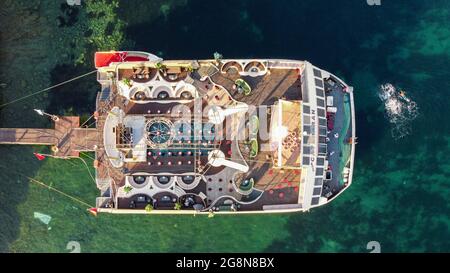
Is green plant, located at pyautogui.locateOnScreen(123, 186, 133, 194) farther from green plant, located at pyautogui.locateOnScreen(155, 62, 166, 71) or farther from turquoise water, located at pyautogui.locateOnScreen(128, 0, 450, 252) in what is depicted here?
turquoise water, located at pyautogui.locateOnScreen(128, 0, 450, 252)

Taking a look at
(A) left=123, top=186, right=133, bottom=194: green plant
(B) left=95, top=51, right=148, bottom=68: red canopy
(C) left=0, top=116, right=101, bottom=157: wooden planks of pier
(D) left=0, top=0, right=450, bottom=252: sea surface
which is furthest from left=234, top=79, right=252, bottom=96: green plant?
(C) left=0, top=116, right=101, bottom=157: wooden planks of pier

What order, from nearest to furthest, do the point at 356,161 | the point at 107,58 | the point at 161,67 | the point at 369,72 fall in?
the point at 161,67
the point at 107,58
the point at 356,161
the point at 369,72

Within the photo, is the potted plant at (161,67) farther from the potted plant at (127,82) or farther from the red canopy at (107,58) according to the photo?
the red canopy at (107,58)

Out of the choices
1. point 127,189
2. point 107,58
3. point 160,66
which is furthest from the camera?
point 107,58

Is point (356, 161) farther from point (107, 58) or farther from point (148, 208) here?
point (107, 58)

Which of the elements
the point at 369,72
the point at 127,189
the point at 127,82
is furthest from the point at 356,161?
the point at 127,82

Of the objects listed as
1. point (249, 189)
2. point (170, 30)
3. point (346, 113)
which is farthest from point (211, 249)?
point (170, 30)
